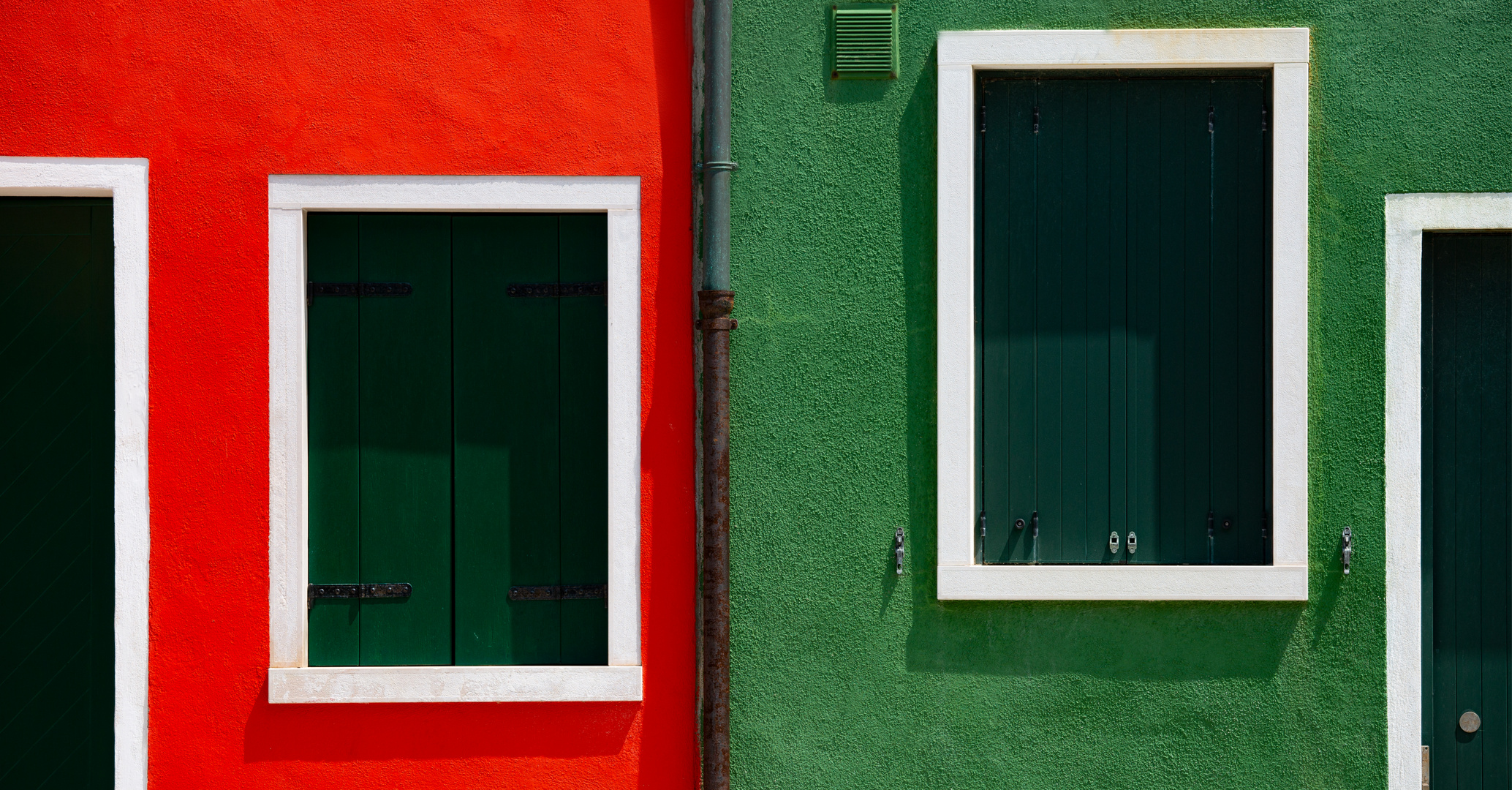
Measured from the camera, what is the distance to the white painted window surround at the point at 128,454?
13.1ft

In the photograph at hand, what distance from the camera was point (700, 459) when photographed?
4082 millimetres

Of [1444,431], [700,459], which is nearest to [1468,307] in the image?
[1444,431]

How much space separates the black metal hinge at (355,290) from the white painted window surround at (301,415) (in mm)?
85

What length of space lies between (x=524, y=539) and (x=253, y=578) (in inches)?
38.4

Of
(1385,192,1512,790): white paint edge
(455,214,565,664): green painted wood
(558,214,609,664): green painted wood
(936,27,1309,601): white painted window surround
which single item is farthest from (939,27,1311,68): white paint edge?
(455,214,565,664): green painted wood

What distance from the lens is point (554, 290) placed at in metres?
4.14

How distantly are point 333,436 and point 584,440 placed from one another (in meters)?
0.94

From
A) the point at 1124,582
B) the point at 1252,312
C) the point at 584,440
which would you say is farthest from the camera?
the point at 584,440

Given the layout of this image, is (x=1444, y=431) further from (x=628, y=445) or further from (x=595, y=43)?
(x=595, y=43)

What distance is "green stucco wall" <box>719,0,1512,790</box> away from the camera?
13.1ft

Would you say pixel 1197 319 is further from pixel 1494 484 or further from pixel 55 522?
pixel 55 522

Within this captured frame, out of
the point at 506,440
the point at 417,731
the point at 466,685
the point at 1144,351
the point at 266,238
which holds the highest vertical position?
the point at 266,238

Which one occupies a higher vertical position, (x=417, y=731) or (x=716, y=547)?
(x=716, y=547)

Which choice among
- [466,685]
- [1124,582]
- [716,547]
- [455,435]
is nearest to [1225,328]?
[1124,582]
